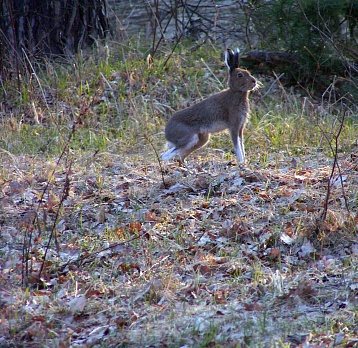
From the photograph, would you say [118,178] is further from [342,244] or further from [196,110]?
[342,244]

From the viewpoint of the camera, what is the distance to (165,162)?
27.2 ft

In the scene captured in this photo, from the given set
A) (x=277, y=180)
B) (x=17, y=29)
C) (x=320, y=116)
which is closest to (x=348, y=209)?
(x=277, y=180)

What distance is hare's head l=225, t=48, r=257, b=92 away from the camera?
8594mm

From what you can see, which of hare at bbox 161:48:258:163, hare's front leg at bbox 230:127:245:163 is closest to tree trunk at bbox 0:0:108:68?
hare at bbox 161:48:258:163

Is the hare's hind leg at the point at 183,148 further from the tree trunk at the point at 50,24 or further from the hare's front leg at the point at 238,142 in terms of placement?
the tree trunk at the point at 50,24

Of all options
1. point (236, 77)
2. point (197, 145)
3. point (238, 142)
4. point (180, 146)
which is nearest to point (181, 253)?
point (180, 146)

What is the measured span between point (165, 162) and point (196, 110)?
82 centimetres

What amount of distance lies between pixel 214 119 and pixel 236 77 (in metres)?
0.64

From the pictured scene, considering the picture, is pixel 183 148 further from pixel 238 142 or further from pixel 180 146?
pixel 238 142

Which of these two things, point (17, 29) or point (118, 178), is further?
point (17, 29)

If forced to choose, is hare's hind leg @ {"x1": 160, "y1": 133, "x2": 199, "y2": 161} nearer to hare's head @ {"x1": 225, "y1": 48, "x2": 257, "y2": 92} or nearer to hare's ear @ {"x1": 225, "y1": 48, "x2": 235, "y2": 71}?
hare's head @ {"x1": 225, "y1": 48, "x2": 257, "y2": 92}

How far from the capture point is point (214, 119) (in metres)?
8.55

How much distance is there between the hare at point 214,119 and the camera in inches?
332

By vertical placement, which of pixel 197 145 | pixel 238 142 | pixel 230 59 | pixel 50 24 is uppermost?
pixel 230 59
